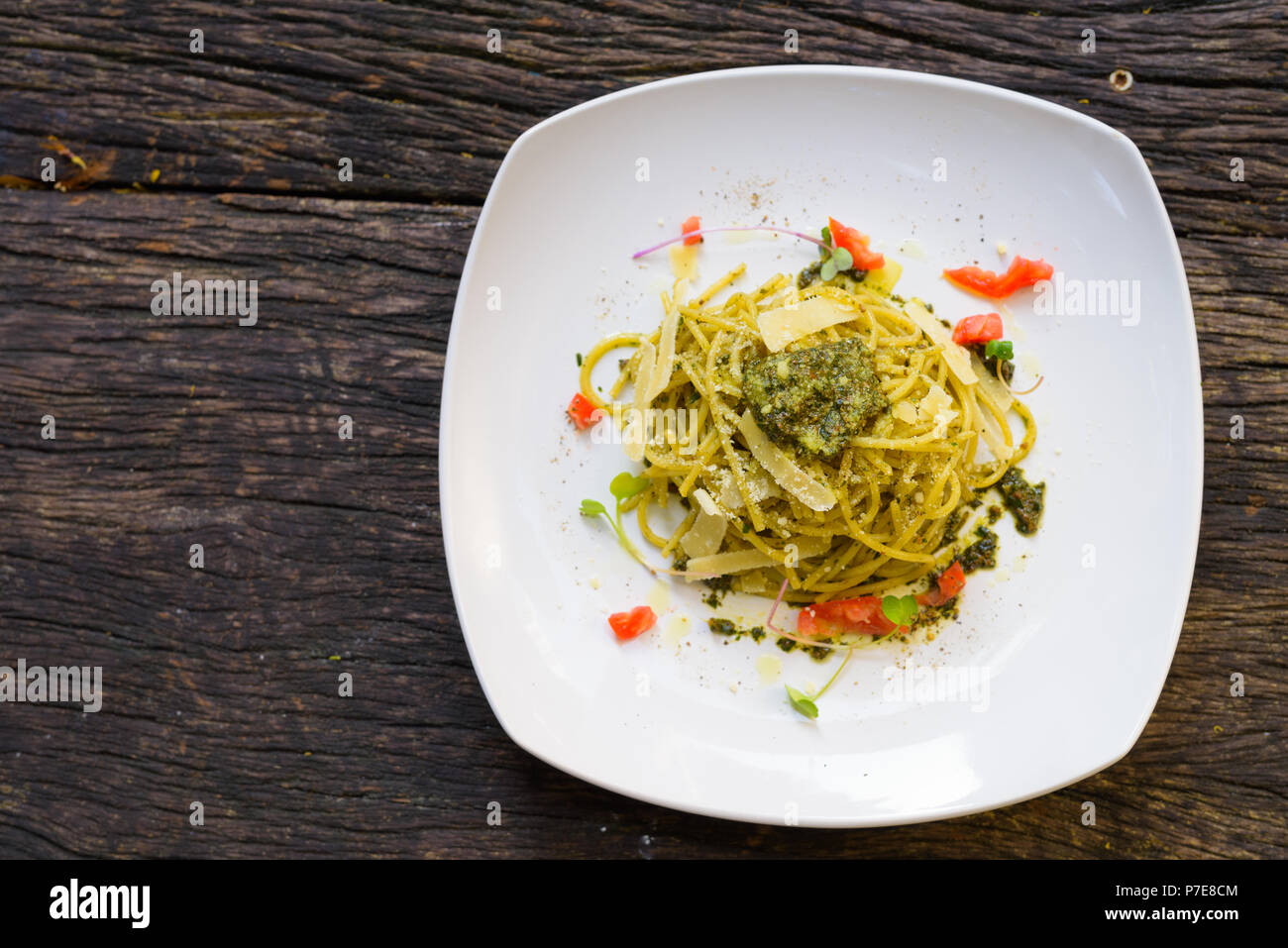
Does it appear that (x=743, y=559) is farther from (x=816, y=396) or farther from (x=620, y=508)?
(x=816, y=396)

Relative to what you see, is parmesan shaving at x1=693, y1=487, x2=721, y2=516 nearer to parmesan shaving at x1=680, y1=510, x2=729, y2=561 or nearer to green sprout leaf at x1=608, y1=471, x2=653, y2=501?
parmesan shaving at x1=680, y1=510, x2=729, y2=561

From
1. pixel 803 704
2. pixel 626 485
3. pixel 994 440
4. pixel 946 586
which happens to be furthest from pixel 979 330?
pixel 803 704

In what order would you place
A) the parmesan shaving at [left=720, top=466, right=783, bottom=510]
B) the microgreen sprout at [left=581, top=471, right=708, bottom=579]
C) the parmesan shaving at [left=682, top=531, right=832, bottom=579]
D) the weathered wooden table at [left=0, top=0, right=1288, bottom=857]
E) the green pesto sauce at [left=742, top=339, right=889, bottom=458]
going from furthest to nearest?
the weathered wooden table at [left=0, top=0, right=1288, bottom=857]
the microgreen sprout at [left=581, top=471, right=708, bottom=579]
the parmesan shaving at [left=682, top=531, right=832, bottom=579]
the parmesan shaving at [left=720, top=466, right=783, bottom=510]
the green pesto sauce at [left=742, top=339, right=889, bottom=458]

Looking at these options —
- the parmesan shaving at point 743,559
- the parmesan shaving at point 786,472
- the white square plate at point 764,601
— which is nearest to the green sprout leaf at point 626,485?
the white square plate at point 764,601

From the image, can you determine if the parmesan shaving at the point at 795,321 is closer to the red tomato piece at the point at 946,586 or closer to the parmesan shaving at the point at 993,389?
the parmesan shaving at the point at 993,389

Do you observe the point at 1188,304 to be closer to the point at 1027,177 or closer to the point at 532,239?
the point at 1027,177

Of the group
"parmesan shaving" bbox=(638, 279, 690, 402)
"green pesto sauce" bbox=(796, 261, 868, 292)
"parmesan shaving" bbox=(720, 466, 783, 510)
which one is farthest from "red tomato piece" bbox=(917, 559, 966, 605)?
"parmesan shaving" bbox=(638, 279, 690, 402)
